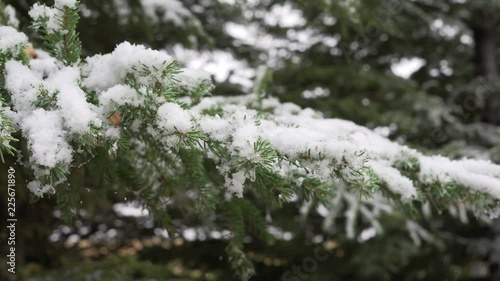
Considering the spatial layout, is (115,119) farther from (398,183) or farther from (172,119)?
(398,183)

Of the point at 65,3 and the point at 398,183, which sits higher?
the point at 65,3

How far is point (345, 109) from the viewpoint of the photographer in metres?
3.87

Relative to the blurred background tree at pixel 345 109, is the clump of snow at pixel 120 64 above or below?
below

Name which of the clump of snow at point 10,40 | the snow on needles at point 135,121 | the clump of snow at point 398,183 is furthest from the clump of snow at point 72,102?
the clump of snow at point 398,183

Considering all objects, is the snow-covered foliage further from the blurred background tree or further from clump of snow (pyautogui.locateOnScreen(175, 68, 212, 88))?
the blurred background tree

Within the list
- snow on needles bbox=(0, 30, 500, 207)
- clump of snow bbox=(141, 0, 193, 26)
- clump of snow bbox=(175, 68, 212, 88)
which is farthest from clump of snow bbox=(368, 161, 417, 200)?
clump of snow bbox=(141, 0, 193, 26)

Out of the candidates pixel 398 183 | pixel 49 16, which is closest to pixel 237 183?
pixel 398 183

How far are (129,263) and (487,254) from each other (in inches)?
138

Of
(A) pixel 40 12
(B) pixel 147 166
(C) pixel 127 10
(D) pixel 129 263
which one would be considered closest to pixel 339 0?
(C) pixel 127 10

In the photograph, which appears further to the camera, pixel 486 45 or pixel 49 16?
pixel 486 45

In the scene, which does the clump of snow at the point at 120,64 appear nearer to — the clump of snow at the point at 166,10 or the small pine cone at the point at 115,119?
the small pine cone at the point at 115,119

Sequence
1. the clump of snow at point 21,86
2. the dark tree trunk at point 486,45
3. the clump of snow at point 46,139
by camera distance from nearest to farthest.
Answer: the clump of snow at point 46,139
the clump of snow at point 21,86
the dark tree trunk at point 486,45

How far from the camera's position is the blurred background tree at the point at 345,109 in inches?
147

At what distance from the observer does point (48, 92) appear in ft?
3.34
